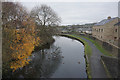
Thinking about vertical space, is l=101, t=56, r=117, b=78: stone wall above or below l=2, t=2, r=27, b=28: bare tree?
below

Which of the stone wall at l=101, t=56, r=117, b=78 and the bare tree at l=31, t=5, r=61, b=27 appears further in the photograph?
the bare tree at l=31, t=5, r=61, b=27

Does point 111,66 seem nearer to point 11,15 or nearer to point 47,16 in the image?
point 11,15

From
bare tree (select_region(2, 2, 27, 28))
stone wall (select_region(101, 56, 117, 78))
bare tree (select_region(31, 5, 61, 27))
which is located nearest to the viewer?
stone wall (select_region(101, 56, 117, 78))

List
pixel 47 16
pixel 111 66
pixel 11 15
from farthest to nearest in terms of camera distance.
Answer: pixel 47 16 → pixel 11 15 → pixel 111 66

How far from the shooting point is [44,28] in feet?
94.6

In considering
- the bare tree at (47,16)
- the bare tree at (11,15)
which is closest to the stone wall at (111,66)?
the bare tree at (11,15)

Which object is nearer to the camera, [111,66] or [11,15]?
[111,66]

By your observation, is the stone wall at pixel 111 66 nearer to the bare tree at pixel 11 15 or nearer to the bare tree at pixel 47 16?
the bare tree at pixel 11 15

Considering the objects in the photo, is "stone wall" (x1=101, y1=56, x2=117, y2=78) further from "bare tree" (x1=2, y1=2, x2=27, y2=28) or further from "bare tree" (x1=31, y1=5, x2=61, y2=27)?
"bare tree" (x1=31, y1=5, x2=61, y2=27)

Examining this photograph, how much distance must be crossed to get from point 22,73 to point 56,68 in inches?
186

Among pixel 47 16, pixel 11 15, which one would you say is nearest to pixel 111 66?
pixel 11 15

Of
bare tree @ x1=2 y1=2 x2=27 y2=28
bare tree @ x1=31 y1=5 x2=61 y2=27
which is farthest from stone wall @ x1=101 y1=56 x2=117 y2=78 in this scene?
bare tree @ x1=31 y1=5 x2=61 y2=27

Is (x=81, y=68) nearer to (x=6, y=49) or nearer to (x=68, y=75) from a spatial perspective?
(x=68, y=75)

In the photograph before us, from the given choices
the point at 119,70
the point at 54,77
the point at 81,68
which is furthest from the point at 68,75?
the point at 119,70
